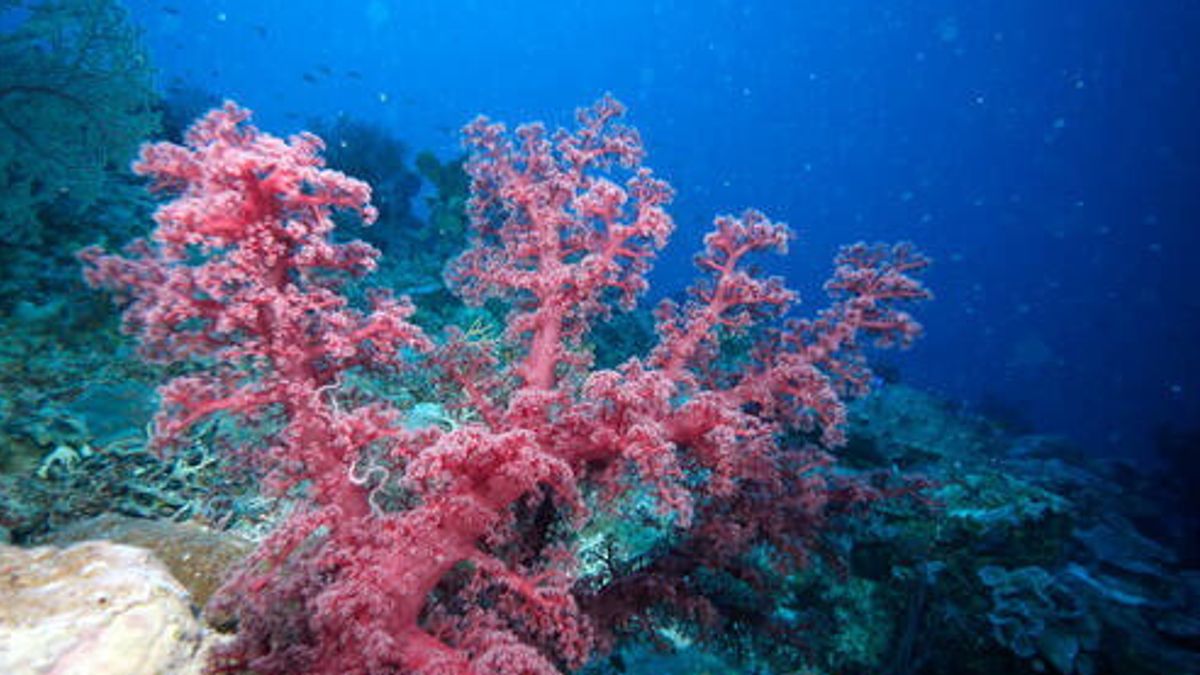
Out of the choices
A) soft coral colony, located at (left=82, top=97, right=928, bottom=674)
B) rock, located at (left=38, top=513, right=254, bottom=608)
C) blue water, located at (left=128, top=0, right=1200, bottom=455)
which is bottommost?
rock, located at (left=38, top=513, right=254, bottom=608)

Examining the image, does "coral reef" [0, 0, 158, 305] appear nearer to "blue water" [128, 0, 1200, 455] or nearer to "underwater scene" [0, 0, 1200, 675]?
"underwater scene" [0, 0, 1200, 675]

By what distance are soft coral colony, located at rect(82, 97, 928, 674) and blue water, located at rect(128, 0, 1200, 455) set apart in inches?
2761

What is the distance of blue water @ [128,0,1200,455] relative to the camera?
89938 millimetres

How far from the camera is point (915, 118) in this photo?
13462 centimetres

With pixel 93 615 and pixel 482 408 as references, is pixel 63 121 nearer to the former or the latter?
pixel 482 408

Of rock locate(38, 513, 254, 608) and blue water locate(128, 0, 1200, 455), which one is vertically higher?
blue water locate(128, 0, 1200, 455)

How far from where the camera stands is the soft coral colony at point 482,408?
2.21 m

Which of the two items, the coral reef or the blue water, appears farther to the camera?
the blue water

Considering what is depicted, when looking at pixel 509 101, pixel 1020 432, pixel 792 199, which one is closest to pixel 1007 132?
pixel 792 199

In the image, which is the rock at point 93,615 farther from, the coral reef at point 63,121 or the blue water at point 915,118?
the blue water at point 915,118

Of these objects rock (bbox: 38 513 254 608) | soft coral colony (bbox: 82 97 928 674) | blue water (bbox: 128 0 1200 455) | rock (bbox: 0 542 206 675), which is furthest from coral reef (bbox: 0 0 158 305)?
blue water (bbox: 128 0 1200 455)

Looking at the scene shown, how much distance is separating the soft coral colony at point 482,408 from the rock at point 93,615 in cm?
18

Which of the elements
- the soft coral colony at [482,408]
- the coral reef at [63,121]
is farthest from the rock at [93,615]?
the coral reef at [63,121]

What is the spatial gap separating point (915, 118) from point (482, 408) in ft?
536
